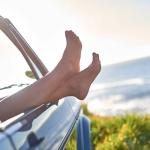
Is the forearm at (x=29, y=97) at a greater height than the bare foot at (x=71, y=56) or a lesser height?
lesser

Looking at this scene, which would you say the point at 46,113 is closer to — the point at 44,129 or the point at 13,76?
the point at 44,129

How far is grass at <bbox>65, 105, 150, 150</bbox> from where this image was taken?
7000mm

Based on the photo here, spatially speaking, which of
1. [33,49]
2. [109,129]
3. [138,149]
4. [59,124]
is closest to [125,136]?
[138,149]

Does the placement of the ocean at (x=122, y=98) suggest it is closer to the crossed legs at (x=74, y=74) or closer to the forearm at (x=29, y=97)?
the crossed legs at (x=74, y=74)

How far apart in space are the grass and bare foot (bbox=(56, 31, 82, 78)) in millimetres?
3626

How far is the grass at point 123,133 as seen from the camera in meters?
7.00

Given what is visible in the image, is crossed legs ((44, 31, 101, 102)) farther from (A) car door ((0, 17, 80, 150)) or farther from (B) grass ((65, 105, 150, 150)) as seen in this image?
(B) grass ((65, 105, 150, 150))

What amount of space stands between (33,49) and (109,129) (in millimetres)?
4828

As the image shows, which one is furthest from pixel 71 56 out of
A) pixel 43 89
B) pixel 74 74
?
pixel 43 89

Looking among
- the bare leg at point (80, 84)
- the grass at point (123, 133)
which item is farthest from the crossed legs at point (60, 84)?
the grass at point (123, 133)

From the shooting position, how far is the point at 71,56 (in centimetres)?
310

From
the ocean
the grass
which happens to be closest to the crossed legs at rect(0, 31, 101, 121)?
the grass

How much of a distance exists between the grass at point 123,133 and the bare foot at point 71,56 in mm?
3626

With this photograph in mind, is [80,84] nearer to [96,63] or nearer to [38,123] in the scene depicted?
[96,63]
